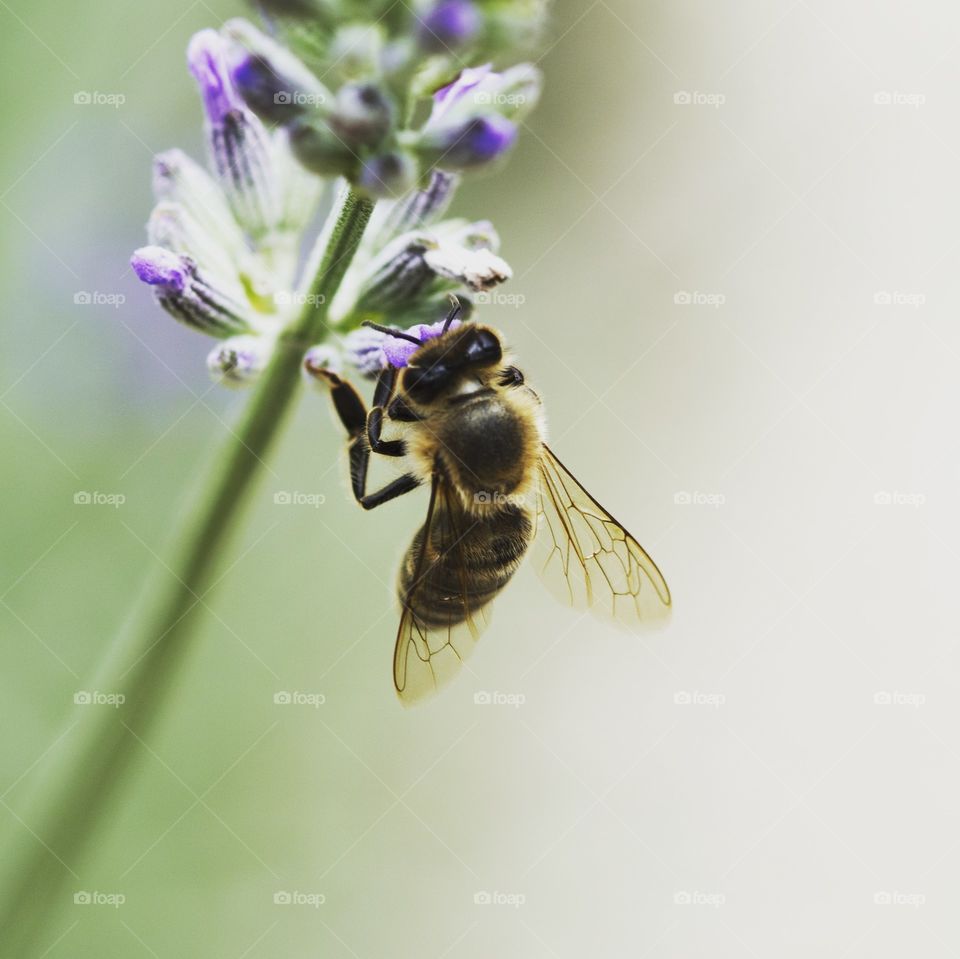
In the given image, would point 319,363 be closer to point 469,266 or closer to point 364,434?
point 364,434

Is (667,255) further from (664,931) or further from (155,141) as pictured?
(664,931)

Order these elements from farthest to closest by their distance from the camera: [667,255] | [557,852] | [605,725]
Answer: [667,255], [605,725], [557,852]

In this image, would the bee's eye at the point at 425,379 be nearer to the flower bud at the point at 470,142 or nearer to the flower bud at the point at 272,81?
the flower bud at the point at 470,142

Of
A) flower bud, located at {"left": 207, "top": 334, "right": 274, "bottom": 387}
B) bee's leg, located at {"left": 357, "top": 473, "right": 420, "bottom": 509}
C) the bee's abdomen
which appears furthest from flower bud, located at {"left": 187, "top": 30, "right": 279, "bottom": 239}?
the bee's abdomen

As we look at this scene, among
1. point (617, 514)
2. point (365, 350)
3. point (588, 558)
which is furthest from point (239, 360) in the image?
point (617, 514)

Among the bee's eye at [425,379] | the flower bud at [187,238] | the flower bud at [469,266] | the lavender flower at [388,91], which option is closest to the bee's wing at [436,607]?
the bee's eye at [425,379]

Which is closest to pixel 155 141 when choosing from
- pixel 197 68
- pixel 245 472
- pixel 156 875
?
pixel 197 68
